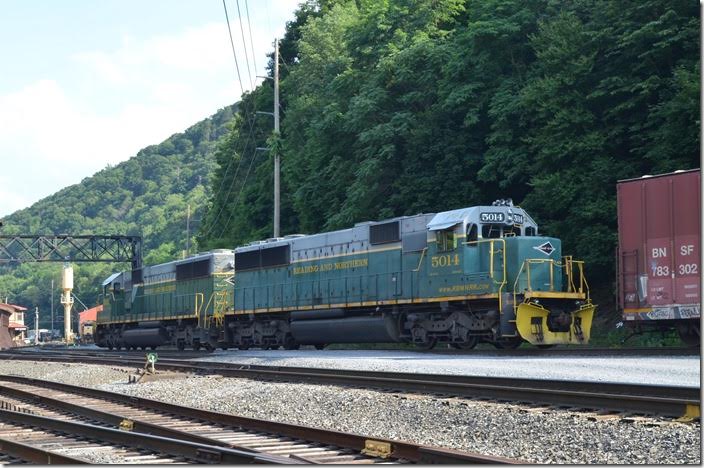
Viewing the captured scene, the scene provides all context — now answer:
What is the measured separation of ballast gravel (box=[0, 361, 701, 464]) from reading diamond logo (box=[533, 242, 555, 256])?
907 cm

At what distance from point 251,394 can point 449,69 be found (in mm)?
23646

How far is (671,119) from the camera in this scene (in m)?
26.7

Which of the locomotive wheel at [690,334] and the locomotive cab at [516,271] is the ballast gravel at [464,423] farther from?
the locomotive wheel at [690,334]

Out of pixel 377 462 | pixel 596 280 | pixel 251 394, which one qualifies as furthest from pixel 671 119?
pixel 377 462

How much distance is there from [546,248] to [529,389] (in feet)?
36.9

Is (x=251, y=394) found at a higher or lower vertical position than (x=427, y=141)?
lower

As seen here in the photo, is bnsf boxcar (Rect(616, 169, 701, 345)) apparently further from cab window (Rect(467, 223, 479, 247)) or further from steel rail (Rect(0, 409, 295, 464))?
steel rail (Rect(0, 409, 295, 464))

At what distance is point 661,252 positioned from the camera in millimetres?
20266

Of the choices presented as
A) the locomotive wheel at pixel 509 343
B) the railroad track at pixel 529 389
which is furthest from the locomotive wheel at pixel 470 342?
the railroad track at pixel 529 389

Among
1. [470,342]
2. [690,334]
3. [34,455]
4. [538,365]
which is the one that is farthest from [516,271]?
[34,455]

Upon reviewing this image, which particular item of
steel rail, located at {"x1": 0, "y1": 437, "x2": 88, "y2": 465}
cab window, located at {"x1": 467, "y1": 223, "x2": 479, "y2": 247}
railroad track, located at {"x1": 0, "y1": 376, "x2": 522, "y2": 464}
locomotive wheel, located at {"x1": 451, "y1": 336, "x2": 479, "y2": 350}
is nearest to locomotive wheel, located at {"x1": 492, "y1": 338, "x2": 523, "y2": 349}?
locomotive wheel, located at {"x1": 451, "y1": 336, "x2": 479, "y2": 350}

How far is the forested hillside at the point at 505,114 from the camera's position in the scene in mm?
28266

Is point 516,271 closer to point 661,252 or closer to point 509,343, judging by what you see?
point 509,343

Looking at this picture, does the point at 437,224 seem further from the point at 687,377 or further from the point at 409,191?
the point at 409,191
